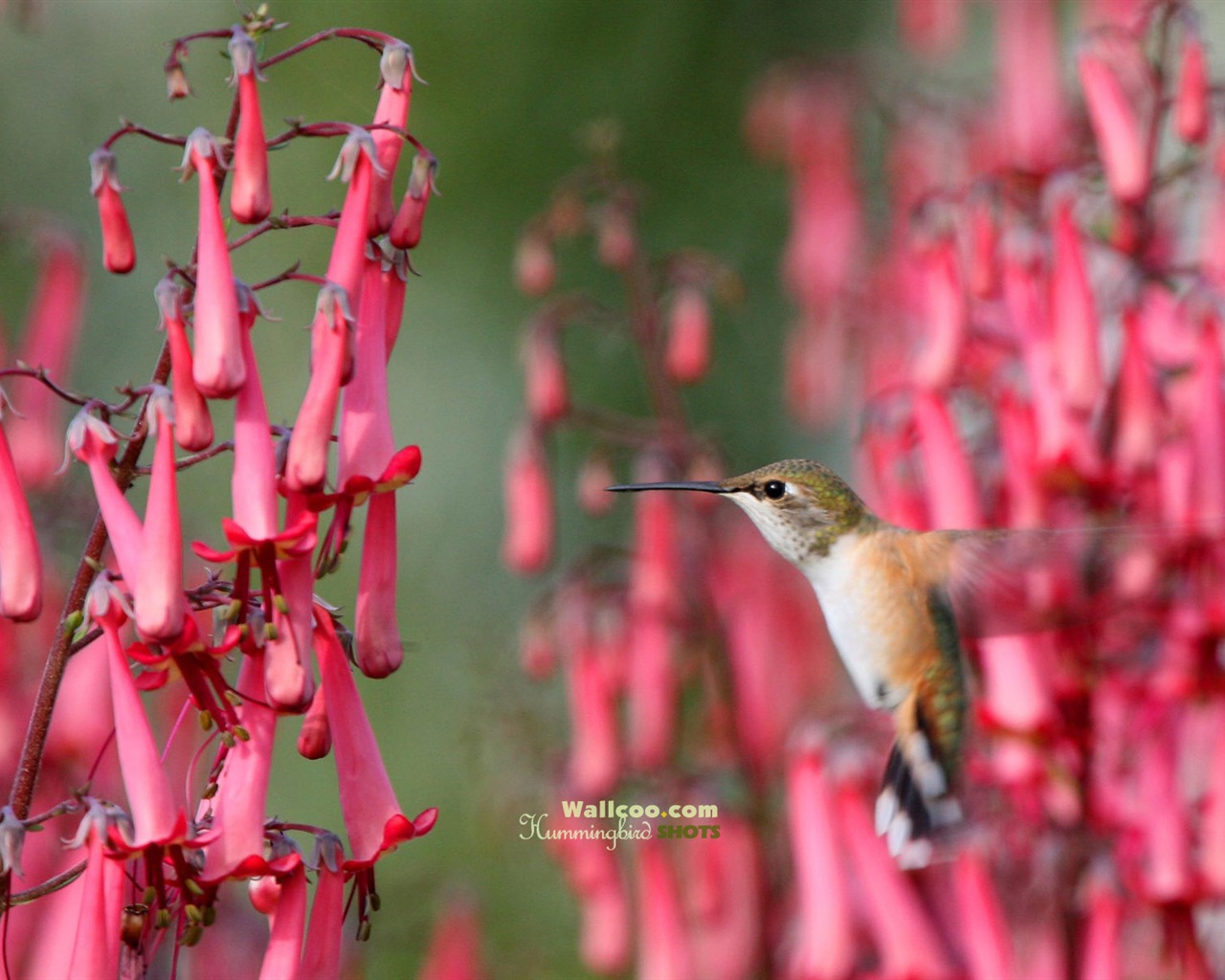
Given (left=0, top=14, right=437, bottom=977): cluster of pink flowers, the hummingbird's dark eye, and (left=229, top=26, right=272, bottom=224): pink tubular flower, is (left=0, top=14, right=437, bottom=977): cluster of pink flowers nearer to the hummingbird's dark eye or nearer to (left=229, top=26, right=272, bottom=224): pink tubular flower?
(left=229, top=26, right=272, bottom=224): pink tubular flower

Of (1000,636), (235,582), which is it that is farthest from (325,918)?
(1000,636)

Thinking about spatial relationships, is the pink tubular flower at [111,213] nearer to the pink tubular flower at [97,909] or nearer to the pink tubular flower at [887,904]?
the pink tubular flower at [97,909]

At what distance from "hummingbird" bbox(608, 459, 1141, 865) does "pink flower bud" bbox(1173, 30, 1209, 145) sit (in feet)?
2.75

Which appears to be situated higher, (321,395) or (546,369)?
(546,369)

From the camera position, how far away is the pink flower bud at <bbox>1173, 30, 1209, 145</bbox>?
269cm

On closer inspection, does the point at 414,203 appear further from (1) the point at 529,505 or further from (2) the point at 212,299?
(1) the point at 529,505

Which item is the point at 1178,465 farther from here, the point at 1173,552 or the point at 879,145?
the point at 879,145

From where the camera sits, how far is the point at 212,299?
1.44 m

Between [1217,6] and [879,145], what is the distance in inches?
74.1

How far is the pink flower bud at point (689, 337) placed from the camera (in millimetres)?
3180

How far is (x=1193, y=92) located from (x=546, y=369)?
1304 mm

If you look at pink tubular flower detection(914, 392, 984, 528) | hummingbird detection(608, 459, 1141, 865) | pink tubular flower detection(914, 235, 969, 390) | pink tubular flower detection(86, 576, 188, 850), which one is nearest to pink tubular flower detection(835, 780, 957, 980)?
hummingbird detection(608, 459, 1141, 865)

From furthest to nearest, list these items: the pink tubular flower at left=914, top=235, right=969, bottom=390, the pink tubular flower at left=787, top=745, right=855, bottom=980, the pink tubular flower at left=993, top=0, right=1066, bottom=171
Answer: the pink tubular flower at left=993, top=0, right=1066, bottom=171, the pink tubular flower at left=914, top=235, right=969, bottom=390, the pink tubular flower at left=787, top=745, right=855, bottom=980

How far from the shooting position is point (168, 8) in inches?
340
